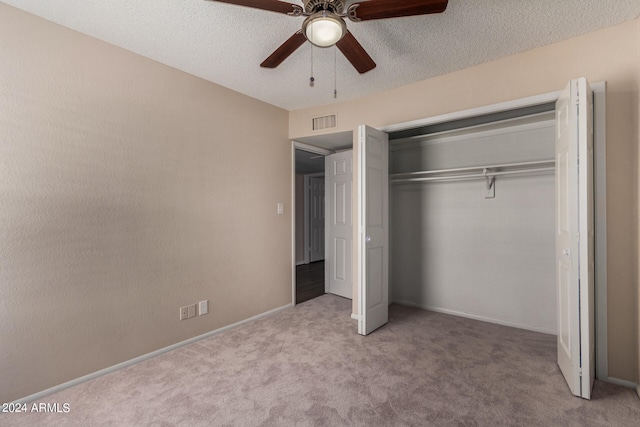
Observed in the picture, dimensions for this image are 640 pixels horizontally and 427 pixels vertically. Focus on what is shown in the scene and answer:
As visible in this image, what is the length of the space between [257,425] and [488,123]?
3390 mm

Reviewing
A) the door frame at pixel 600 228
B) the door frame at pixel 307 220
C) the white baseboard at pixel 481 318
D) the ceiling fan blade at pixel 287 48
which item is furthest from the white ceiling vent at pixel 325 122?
the door frame at pixel 307 220

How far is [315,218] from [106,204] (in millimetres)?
5131

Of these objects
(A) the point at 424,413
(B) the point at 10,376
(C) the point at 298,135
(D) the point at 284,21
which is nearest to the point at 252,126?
(C) the point at 298,135

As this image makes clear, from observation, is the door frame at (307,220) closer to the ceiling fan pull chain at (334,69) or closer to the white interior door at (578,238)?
the ceiling fan pull chain at (334,69)

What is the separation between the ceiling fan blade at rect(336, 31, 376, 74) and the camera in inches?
69.6

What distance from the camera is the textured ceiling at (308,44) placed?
1927 millimetres

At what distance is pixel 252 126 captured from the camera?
11.3 ft

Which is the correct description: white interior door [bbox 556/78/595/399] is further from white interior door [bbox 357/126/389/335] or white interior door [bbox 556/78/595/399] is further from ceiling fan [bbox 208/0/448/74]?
white interior door [bbox 357/126/389/335]

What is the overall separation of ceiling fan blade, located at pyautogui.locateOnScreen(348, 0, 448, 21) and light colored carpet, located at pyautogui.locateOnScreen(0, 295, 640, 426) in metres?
2.25

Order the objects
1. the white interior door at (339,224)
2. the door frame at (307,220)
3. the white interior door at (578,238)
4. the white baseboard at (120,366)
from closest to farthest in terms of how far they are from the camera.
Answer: the white interior door at (578,238) < the white baseboard at (120,366) < the white interior door at (339,224) < the door frame at (307,220)

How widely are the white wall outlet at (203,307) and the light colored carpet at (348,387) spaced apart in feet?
0.93

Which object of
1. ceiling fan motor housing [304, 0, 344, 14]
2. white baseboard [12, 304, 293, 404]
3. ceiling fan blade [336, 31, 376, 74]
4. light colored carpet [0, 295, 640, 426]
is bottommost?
light colored carpet [0, 295, 640, 426]

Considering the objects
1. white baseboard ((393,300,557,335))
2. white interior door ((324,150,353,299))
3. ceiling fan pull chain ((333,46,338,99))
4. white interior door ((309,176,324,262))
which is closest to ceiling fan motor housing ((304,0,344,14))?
ceiling fan pull chain ((333,46,338,99))

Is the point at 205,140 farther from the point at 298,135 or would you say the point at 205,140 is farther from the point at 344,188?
the point at 344,188
